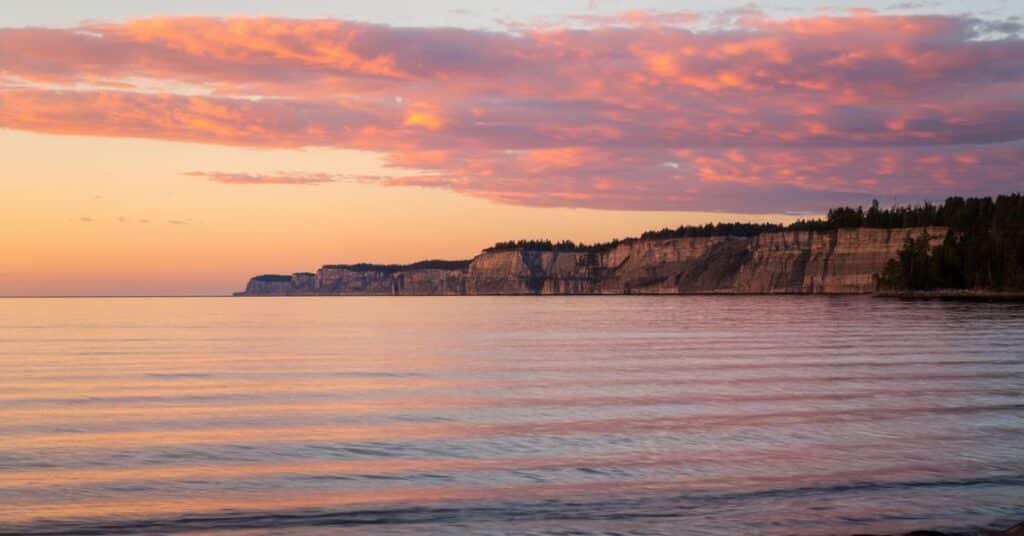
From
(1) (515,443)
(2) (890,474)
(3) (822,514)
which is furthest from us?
(1) (515,443)

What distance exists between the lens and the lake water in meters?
15.3

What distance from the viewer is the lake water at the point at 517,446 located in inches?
601

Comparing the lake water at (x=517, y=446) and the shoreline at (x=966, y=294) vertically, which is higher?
the lake water at (x=517, y=446)

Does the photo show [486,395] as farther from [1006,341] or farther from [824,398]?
[1006,341]

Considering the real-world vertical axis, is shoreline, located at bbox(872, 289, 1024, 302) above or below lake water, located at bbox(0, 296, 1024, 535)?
below

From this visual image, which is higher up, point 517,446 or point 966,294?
point 517,446

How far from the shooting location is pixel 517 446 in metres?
21.5

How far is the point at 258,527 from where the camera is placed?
14539mm

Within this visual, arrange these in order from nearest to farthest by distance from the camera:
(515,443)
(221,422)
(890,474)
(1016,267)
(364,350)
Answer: (890,474)
(515,443)
(221,422)
(364,350)
(1016,267)

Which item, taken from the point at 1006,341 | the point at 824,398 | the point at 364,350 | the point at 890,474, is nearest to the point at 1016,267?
the point at 1006,341

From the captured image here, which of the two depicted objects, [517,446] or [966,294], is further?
[966,294]

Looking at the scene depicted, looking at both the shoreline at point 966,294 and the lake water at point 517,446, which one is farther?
the shoreline at point 966,294

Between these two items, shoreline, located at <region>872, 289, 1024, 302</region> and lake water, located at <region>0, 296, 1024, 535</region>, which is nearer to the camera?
lake water, located at <region>0, 296, 1024, 535</region>

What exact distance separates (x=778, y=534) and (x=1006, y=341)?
4774 cm
